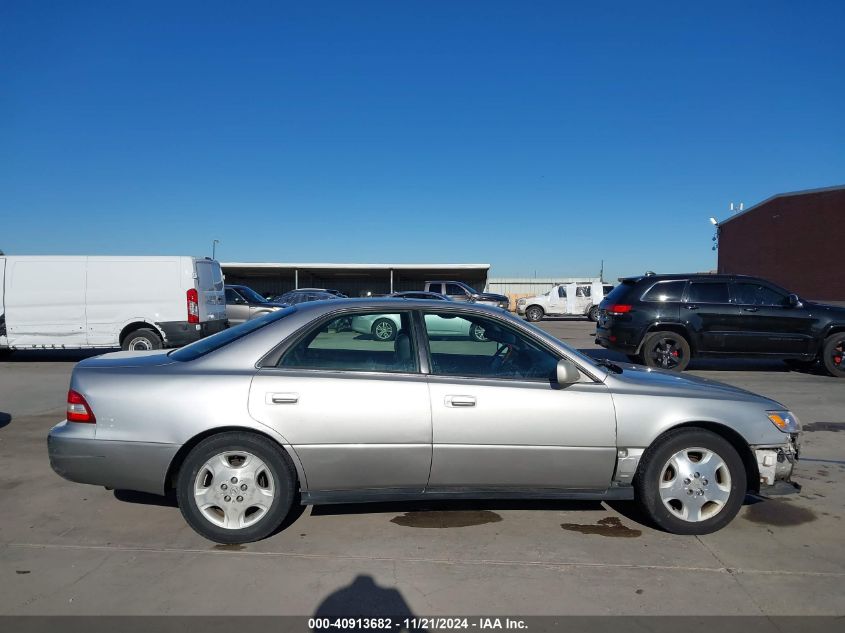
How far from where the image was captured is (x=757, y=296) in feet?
32.8

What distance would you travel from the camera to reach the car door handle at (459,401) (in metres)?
3.56

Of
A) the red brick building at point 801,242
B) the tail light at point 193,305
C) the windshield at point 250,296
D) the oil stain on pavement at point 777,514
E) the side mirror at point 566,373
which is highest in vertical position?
the red brick building at point 801,242

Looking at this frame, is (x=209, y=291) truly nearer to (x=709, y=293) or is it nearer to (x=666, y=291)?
(x=666, y=291)

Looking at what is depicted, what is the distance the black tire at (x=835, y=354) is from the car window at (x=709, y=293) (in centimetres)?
188

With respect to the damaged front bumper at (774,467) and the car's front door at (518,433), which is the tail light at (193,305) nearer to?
the car's front door at (518,433)

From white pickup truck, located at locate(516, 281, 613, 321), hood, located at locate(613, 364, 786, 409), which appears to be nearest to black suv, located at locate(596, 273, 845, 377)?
hood, located at locate(613, 364, 786, 409)

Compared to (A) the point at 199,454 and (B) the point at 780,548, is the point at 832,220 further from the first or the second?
(A) the point at 199,454

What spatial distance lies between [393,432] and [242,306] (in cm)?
1363

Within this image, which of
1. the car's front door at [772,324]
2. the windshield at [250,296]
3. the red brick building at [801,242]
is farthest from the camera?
the red brick building at [801,242]

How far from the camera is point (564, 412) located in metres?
3.61

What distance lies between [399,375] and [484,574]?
123cm

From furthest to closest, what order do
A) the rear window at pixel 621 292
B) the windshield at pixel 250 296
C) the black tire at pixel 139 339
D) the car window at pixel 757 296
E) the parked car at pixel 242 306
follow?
1. the windshield at pixel 250 296
2. the parked car at pixel 242 306
3. the black tire at pixel 139 339
4. the rear window at pixel 621 292
5. the car window at pixel 757 296

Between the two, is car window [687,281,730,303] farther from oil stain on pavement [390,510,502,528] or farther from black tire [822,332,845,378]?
oil stain on pavement [390,510,502,528]

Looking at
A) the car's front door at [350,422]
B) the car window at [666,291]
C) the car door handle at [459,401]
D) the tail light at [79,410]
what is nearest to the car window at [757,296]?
the car window at [666,291]
